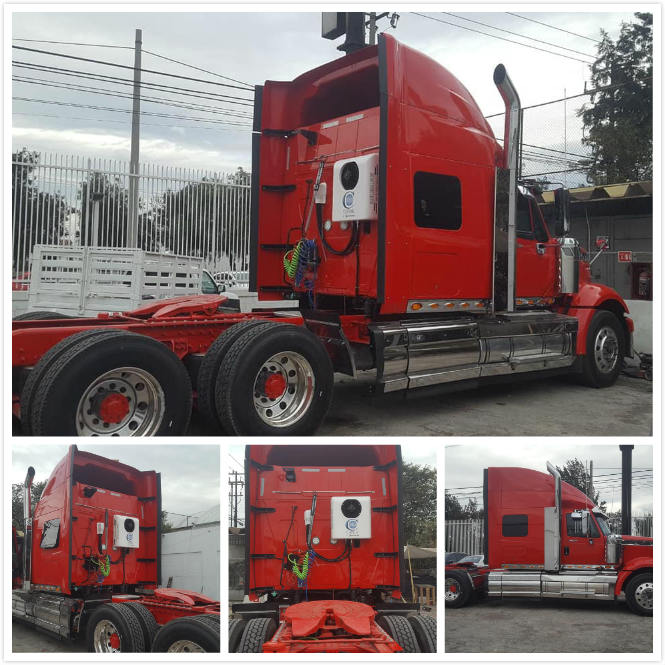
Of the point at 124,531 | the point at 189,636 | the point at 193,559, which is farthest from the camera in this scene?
the point at 124,531

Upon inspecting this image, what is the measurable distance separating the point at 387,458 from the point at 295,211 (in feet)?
9.69

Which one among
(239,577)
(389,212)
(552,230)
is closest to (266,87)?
(389,212)

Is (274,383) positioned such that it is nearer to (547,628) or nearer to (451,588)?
(451,588)

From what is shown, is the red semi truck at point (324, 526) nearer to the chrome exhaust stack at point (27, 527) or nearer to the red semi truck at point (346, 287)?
the red semi truck at point (346, 287)

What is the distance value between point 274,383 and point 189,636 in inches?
78.7

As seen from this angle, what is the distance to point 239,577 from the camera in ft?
15.5

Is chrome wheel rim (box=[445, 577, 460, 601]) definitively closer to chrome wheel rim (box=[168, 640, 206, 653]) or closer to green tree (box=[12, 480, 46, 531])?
chrome wheel rim (box=[168, 640, 206, 653])

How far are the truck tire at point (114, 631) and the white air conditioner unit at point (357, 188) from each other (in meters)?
3.95

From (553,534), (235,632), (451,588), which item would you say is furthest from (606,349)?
(235,632)

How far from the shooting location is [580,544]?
8.05 meters

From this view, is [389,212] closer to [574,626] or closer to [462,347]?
[462,347]

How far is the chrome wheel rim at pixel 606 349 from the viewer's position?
823 cm

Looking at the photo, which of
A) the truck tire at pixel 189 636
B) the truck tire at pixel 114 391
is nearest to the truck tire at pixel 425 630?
the truck tire at pixel 189 636

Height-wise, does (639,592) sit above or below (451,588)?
below
